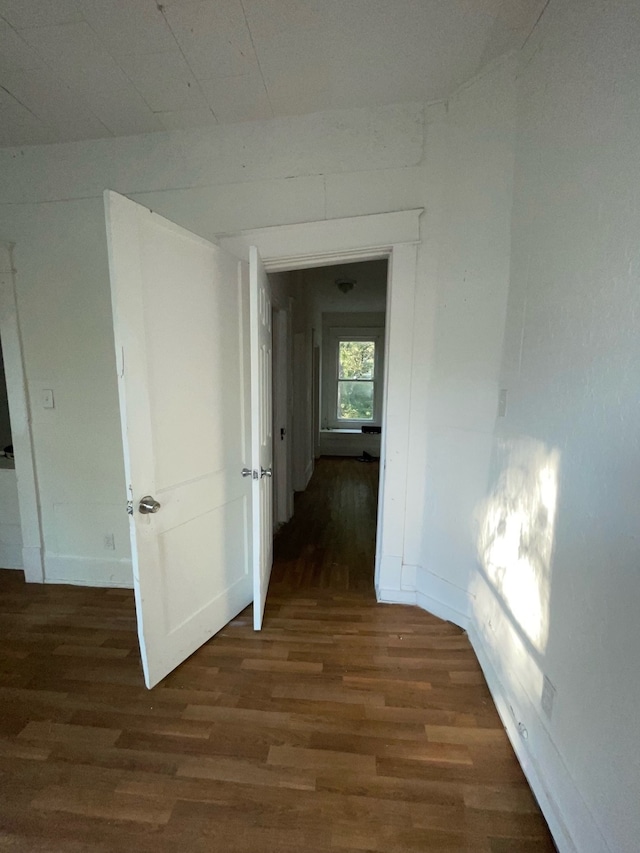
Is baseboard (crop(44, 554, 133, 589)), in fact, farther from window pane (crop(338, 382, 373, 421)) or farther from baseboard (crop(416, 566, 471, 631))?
window pane (crop(338, 382, 373, 421))

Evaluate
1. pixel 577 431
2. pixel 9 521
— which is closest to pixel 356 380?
pixel 9 521

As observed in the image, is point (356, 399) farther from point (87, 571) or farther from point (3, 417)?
point (87, 571)

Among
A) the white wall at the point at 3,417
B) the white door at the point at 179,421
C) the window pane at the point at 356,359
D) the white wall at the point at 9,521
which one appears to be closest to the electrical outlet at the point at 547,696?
the white door at the point at 179,421

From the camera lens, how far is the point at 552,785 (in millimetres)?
1133

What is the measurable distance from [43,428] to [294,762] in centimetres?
234

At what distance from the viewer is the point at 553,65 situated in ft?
4.25

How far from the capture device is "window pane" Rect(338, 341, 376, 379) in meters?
6.90

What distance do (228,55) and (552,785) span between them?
299cm

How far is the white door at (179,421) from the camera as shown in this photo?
1.44 metres

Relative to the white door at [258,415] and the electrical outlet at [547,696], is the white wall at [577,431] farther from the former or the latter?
the white door at [258,415]

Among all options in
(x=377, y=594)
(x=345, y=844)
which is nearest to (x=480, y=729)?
(x=345, y=844)

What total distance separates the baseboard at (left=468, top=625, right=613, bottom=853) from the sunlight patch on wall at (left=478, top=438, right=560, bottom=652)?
287 millimetres

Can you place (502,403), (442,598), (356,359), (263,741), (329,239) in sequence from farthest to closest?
(356,359)
(442,598)
(329,239)
(502,403)
(263,741)

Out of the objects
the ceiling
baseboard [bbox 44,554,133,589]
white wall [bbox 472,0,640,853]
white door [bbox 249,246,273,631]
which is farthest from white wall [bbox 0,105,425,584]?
white wall [bbox 472,0,640,853]
